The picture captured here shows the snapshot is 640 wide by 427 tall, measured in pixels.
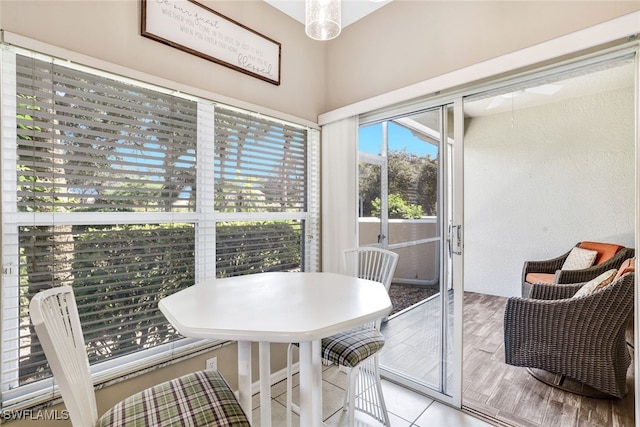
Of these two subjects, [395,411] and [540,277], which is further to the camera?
[540,277]

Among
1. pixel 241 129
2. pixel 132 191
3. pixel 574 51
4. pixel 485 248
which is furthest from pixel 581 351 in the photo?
pixel 132 191

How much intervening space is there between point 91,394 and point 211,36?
1.95 m

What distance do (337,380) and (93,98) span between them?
2.30 meters

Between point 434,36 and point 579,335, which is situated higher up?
point 434,36

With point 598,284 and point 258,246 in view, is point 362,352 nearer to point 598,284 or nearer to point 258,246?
point 258,246

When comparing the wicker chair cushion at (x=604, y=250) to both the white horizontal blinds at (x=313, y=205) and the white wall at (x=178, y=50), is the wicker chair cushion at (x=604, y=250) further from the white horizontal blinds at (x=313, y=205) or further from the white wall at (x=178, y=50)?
the white wall at (x=178, y=50)

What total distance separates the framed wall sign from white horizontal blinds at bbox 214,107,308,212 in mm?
332

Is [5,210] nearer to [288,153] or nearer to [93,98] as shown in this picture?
[93,98]

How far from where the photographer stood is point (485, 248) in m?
4.02

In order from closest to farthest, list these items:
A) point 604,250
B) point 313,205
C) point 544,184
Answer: point 313,205
point 604,250
point 544,184

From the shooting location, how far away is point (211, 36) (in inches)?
74.2

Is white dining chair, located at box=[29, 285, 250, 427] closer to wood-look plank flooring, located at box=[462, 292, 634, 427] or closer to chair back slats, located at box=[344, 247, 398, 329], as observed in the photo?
chair back slats, located at box=[344, 247, 398, 329]

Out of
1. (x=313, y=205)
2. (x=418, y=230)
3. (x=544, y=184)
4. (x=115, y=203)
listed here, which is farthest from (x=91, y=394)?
(x=544, y=184)

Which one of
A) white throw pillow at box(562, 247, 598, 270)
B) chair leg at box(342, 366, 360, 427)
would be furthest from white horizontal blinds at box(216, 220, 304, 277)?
white throw pillow at box(562, 247, 598, 270)
